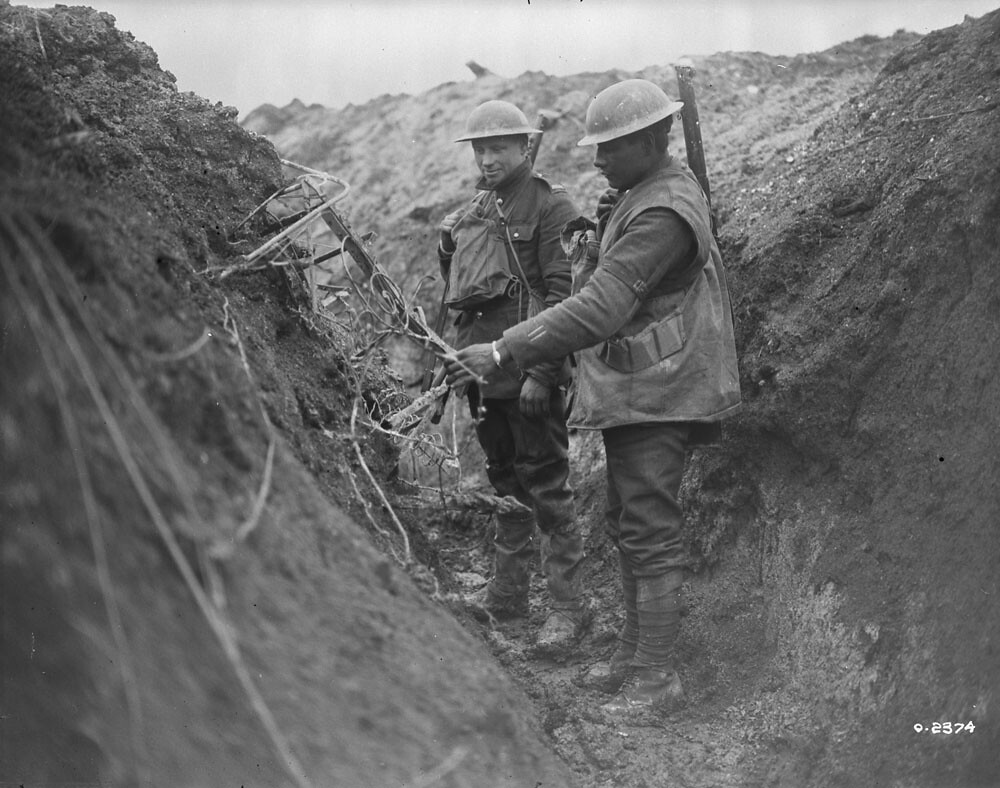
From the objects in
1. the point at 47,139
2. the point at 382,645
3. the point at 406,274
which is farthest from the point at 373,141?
the point at 382,645

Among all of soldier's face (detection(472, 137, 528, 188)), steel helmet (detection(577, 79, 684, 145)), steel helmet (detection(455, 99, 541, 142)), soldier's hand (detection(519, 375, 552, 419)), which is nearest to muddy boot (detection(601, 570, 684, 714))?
soldier's hand (detection(519, 375, 552, 419))

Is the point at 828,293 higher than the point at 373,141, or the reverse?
the point at 373,141

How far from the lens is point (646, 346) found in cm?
379

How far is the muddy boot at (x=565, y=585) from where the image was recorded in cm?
462

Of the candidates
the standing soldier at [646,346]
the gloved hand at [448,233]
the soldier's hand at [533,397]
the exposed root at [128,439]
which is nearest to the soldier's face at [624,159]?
the standing soldier at [646,346]

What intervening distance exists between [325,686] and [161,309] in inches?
46.0

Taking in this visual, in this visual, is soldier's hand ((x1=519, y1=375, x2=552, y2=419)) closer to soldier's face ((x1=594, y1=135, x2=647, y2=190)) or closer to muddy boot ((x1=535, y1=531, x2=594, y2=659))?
muddy boot ((x1=535, y1=531, x2=594, y2=659))

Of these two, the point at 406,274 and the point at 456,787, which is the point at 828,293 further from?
the point at 406,274

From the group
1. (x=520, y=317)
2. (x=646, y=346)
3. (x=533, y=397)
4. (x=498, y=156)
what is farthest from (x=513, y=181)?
(x=646, y=346)

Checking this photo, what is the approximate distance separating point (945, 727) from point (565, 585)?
1.89m

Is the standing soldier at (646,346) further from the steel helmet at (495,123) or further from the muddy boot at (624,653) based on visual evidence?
the steel helmet at (495,123)

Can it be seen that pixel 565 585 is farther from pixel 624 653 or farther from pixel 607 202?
pixel 607 202

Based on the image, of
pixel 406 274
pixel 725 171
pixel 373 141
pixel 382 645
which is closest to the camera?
pixel 382 645

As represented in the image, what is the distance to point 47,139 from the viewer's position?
9.28ft
